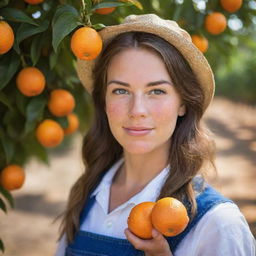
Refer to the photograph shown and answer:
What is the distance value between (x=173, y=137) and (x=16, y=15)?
918mm

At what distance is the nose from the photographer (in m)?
1.75

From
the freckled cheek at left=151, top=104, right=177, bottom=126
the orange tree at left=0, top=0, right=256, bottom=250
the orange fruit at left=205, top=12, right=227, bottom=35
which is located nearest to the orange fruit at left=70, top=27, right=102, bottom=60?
the orange tree at left=0, top=0, right=256, bottom=250

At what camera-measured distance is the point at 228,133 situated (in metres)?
11.0

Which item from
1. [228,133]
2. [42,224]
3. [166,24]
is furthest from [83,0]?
[228,133]

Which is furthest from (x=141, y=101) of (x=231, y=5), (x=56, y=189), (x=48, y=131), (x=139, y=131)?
(x=56, y=189)

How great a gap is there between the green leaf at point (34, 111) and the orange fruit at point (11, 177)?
23 centimetres

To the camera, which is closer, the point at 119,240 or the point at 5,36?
the point at 5,36

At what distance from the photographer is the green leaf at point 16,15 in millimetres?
1640

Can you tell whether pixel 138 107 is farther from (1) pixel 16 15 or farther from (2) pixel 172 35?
(1) pixel 16 15

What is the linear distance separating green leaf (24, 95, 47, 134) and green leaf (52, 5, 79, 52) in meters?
0.49

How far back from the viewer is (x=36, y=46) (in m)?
1.78

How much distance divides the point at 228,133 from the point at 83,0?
9.81 metres

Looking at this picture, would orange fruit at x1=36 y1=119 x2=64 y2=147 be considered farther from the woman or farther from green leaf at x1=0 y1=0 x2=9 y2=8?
green leaf at x1=0 y1=0 x2=9 y2=8

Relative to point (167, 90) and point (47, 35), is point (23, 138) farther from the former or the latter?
point (167, 90)
